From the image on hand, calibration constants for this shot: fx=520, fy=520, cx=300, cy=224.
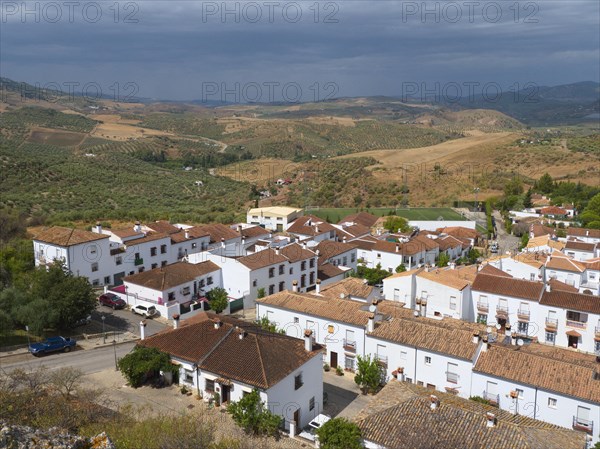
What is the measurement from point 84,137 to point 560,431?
13840 cm

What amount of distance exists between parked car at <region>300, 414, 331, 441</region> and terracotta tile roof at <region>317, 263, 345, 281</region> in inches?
896

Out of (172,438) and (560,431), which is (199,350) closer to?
(172,438)

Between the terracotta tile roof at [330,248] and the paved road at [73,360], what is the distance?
22316mm

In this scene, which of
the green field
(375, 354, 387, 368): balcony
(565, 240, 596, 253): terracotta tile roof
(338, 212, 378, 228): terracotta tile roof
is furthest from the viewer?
the green field

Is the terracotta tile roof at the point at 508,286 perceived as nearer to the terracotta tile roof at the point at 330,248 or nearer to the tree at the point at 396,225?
the terracotta tile roof at the point at 330,248

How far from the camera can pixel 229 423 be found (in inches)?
826

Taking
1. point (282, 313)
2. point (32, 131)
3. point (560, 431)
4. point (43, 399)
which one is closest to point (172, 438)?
point (43, 399)

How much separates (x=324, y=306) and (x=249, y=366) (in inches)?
374

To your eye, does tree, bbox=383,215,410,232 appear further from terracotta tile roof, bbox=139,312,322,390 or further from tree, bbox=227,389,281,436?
tree, bbox=227,389,281,436

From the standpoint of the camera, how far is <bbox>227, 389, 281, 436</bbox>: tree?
20188 millimetres

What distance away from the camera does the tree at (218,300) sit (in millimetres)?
36188

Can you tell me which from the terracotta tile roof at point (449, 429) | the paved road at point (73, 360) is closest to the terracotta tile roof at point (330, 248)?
the paved road at point (73, 360)

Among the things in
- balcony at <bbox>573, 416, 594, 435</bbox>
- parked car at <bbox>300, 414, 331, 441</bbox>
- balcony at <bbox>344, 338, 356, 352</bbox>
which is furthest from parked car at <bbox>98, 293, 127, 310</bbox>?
balcony at <bbox>573, 416, 594, 435</bbox>

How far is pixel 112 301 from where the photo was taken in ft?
122
